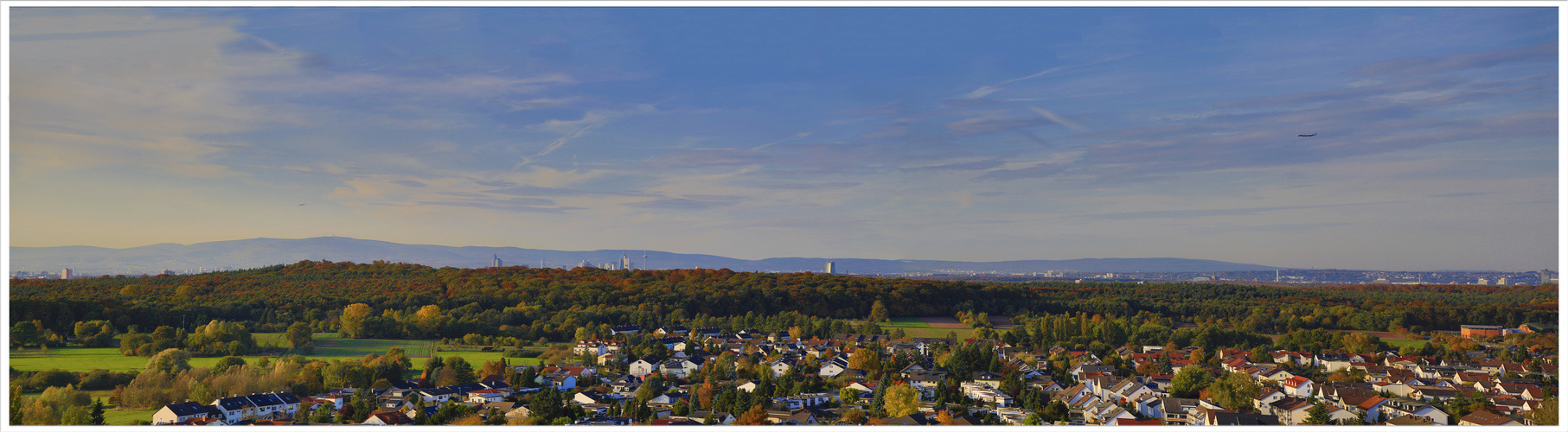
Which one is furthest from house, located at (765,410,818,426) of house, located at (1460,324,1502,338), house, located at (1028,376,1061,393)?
house, located at (1460,324,1502,338)

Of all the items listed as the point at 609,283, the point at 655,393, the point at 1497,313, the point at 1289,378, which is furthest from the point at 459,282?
the point at 1497,313

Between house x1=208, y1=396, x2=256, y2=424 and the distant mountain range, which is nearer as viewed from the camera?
house x1=208, y1=396, x2=256, y2=424

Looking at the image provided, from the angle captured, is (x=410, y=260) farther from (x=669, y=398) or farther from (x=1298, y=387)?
(x=1298, y=387)

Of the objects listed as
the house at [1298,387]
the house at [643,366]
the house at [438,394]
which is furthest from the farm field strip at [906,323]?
the house at [438,394]

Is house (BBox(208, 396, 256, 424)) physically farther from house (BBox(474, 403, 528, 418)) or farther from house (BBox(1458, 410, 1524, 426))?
house (BBox(1458, 410, 1524, 426))

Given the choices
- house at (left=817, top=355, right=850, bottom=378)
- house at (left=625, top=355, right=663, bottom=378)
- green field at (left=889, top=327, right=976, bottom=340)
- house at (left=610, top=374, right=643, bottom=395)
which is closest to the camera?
house at (left=610, top=374, right=643, bottom=395)

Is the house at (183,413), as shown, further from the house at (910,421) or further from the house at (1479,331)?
the house at (1479,331)
